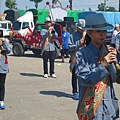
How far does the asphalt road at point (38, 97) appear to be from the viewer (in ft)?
25.7

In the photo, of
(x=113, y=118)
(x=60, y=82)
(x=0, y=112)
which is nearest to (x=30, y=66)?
(x=60, y=82)

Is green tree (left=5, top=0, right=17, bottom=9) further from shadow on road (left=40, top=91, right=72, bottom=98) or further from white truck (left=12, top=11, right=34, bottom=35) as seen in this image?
shadow on road (left=40, top=91, right=72, bottom=98)

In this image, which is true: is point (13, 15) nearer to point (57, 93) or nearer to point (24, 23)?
point (24, 23)

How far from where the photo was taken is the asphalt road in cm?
785

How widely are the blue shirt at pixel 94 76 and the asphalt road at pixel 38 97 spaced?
12.2ft

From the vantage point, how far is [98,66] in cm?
365

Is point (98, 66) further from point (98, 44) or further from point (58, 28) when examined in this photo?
point (58, 28)

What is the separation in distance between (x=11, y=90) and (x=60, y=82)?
1918 mm

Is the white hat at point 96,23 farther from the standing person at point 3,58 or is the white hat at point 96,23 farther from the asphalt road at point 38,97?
the standing person at point 3,58

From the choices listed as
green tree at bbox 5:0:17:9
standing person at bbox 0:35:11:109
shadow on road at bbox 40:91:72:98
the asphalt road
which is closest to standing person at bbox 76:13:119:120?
the asphalt road

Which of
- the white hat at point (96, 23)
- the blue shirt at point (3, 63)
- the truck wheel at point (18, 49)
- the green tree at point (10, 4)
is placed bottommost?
the truck wheel at point (18, 49)

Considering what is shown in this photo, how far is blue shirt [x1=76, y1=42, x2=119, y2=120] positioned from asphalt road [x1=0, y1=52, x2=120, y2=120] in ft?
12.2

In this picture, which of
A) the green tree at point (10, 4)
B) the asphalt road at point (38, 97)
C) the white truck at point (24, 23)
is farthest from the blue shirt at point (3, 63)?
the green tree at point (10, 4)

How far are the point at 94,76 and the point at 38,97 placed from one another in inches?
243
